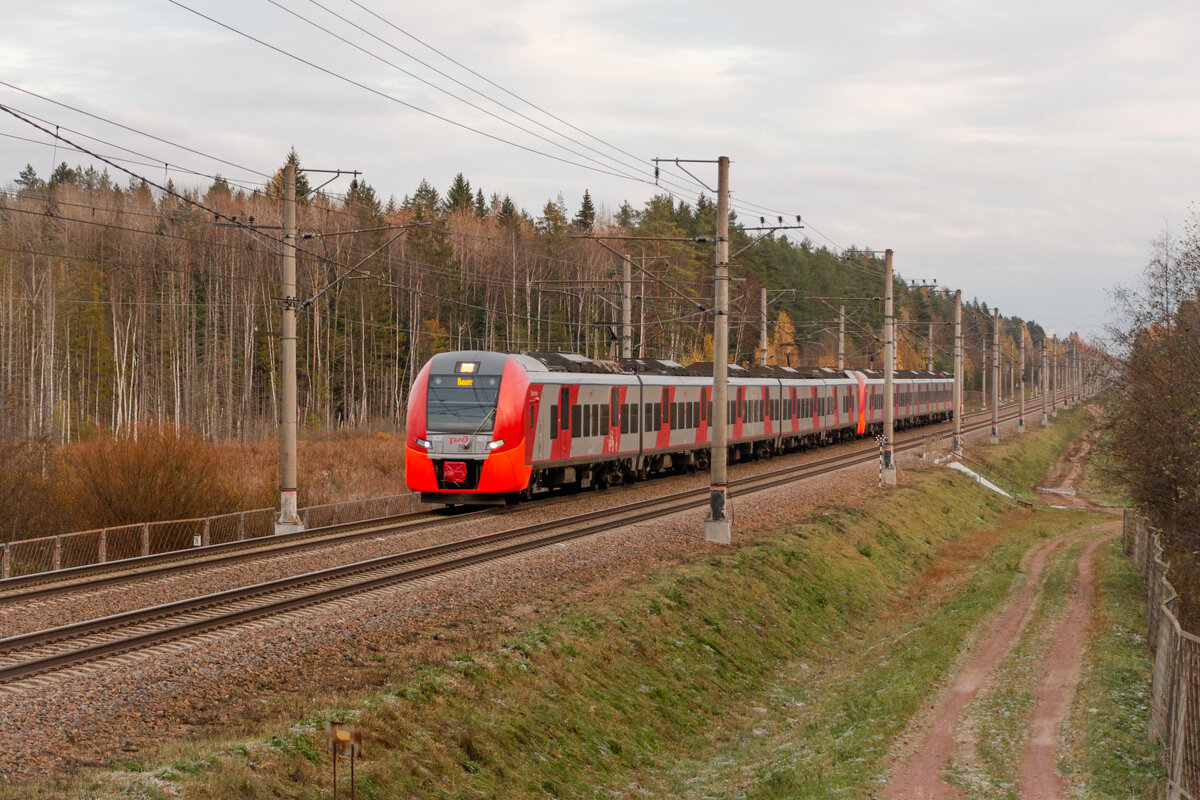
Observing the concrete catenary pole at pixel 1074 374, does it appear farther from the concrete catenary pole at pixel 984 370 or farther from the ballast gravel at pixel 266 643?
the ballast gravel at pixel 266 643

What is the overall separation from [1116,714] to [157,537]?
18.5 m

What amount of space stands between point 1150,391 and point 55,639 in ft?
71.9

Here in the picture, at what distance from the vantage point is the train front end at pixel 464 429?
1000 inches

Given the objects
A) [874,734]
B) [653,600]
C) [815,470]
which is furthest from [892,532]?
[874,734]

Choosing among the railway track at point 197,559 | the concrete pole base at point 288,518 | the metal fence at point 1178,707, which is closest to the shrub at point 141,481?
the concrete pole base at point 288,518

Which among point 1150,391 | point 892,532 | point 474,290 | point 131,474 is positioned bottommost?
point 892,532

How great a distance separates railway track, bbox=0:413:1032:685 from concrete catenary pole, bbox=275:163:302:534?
15.1 ft

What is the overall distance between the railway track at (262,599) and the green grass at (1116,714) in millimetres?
9370

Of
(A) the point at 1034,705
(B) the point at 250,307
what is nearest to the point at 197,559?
(A) the point at 1034,705

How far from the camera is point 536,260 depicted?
87.6m

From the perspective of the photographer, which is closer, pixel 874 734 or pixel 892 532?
pixel 874 734

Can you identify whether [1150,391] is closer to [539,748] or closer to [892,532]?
[892,532]

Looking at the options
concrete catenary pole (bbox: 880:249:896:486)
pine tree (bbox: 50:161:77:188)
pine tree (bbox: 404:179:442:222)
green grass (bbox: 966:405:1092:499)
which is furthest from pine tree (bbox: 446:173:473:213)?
concrete catenary pole (bbox: 880:249:896:486)

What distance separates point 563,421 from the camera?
28812 millimetres
